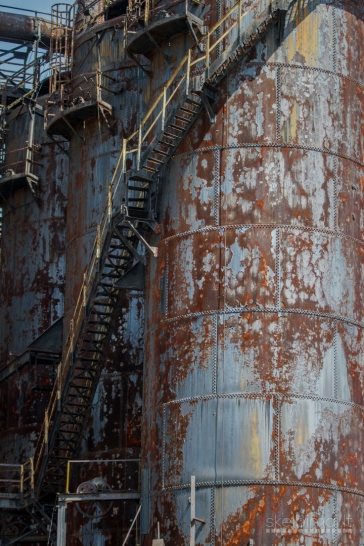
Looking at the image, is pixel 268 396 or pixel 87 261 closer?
pixel 268 396

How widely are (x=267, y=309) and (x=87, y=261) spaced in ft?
28.9

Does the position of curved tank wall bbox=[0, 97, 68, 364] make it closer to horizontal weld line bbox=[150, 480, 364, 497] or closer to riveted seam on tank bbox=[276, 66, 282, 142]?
riveted seam on tank bbox=[276, 66, 282, 142]

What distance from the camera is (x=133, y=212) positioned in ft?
91.1

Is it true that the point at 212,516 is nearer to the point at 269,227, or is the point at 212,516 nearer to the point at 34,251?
the point at 269,227

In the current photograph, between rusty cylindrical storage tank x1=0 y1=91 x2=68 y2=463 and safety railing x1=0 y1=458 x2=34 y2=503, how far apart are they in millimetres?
444

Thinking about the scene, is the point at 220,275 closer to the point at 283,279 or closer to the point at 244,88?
the point at 283,279

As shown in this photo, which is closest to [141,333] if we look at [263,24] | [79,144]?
[79,144]

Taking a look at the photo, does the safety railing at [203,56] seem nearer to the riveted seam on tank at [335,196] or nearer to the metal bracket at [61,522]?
A: the riveted seam on tank at [335,196]

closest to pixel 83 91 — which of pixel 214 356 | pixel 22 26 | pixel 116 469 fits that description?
pixel 116 469

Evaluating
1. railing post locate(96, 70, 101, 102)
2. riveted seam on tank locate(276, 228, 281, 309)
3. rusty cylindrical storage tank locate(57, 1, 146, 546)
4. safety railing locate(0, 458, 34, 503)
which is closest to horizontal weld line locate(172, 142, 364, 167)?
riveted seam on tank locate(276, 228, 281, 309)

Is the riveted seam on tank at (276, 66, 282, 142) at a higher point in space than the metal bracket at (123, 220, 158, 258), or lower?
higher

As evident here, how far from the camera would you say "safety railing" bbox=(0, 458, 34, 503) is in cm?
3122

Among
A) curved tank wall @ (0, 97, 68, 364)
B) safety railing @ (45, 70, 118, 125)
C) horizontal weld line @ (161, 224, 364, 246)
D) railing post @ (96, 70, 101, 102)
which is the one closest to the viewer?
horizontal weld line @ (161, 224, 364, 246)

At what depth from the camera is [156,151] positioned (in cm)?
2748
